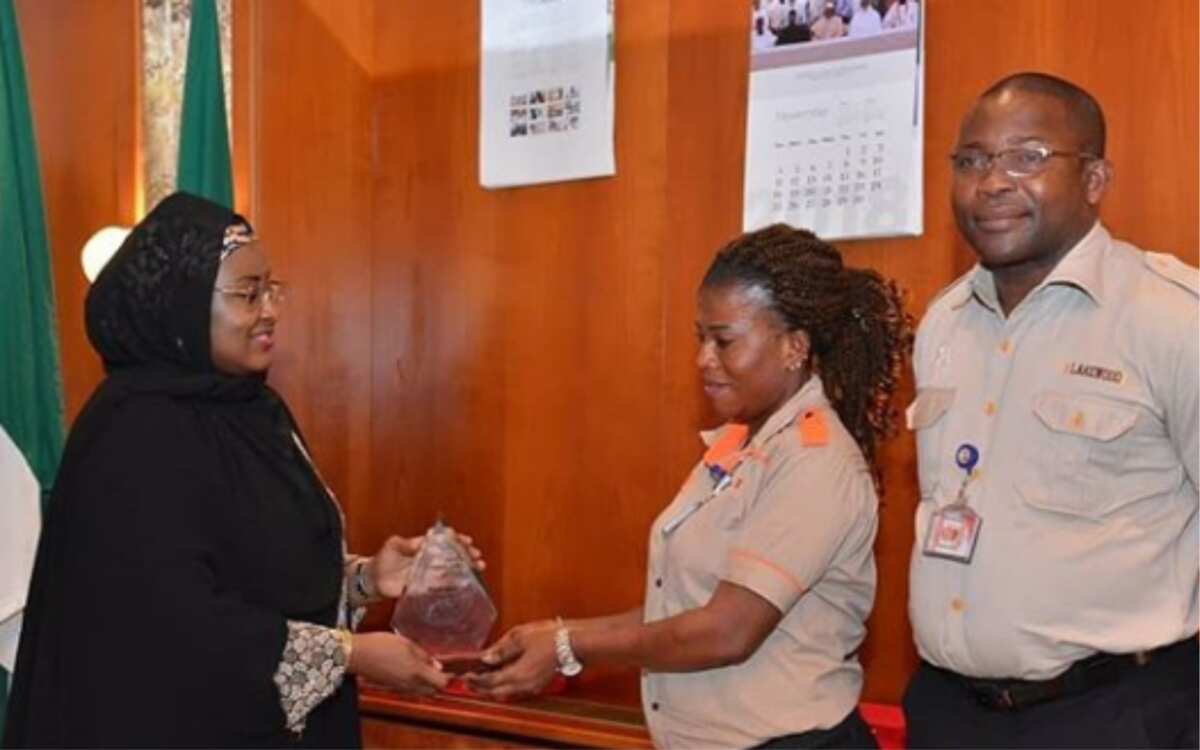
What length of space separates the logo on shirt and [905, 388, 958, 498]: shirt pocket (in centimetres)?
19

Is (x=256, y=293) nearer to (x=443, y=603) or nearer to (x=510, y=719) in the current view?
(x=443, y=603)

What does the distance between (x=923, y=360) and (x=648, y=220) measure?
3.36ft

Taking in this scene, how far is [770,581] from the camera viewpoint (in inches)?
76.7

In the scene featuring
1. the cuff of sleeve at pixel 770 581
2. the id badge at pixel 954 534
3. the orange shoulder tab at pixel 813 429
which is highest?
the orange shoulder tab at pixel 813 429

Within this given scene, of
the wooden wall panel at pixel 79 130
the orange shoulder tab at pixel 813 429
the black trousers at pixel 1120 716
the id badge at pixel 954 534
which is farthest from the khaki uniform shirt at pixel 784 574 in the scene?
the wooden wall panel at pixel 79 130

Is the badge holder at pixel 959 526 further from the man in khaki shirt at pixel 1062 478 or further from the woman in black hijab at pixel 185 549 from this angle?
the woman in black hijab at pixel 185 549

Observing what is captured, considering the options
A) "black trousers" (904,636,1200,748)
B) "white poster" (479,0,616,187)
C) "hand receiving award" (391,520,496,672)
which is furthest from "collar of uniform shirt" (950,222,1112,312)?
"white poster" (479,0,616,187)

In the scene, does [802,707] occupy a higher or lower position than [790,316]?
lower

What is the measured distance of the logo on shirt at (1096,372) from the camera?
1822mm

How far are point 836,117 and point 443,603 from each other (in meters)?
1.21

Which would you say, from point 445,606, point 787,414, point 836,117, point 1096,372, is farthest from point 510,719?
point 1096,372

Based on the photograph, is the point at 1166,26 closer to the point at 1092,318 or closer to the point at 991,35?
the point at 991,35

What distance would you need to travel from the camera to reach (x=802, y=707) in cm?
199

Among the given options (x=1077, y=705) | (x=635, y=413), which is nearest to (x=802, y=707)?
(x=1077, y=705)
